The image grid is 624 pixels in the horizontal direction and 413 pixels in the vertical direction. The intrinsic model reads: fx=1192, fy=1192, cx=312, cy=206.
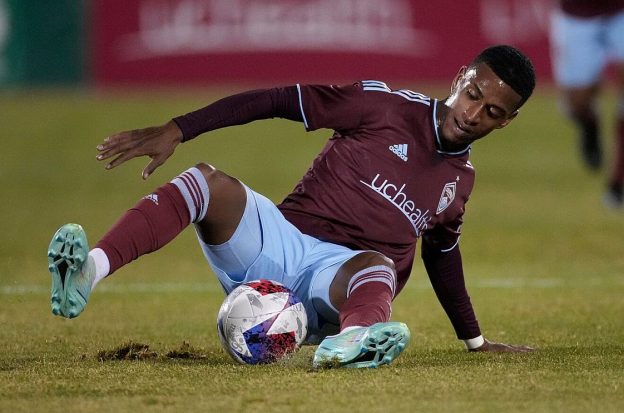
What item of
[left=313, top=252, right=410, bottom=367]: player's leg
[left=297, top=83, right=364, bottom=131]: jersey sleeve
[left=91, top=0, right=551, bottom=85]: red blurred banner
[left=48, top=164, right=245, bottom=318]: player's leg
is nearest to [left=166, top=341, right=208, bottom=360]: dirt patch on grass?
[left=48, top=164, right=245, bottom=318]: player's leg

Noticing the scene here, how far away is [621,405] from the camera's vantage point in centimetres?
418

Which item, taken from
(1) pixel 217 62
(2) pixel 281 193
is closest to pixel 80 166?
(2) pixel 281 193

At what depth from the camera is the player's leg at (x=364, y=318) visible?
4617mm

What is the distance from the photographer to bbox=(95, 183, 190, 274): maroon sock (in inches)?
188

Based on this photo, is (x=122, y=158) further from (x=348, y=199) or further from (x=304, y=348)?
(x=304, y=348)

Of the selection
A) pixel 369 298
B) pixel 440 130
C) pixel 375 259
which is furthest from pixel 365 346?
pixel 440 130

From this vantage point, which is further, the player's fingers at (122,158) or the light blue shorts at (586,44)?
the light blue shorts at (586,44)

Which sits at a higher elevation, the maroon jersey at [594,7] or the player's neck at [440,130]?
the player's neck at [440,130]

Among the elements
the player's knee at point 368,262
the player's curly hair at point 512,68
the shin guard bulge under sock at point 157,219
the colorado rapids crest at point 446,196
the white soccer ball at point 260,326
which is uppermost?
the player's curly hair at point 512,68

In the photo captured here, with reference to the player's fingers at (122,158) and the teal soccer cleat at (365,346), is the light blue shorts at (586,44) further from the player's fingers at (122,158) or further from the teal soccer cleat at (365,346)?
the player's fingers at (122,158)

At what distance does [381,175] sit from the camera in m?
5.45

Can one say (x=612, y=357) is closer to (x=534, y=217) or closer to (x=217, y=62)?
(x=534, y=217)

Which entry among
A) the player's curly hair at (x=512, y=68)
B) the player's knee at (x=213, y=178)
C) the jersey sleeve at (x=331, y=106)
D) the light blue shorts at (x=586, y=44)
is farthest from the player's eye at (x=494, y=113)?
the light blue shorts at (x=586, y=44)

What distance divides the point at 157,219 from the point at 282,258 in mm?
718
